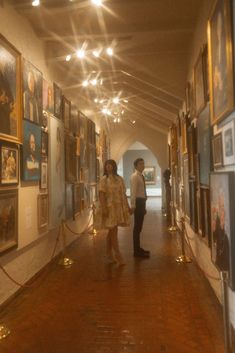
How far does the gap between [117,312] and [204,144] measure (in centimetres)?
235

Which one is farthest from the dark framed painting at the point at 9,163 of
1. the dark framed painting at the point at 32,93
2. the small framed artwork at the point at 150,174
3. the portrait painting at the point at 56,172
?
the small framed artwork at the point at 150,174

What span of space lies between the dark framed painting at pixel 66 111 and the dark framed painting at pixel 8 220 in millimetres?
3046

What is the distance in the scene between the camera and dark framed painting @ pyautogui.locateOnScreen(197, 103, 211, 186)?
4.20 metres

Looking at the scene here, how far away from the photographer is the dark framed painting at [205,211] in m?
4.34

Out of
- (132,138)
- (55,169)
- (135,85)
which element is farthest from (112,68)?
(132,138)

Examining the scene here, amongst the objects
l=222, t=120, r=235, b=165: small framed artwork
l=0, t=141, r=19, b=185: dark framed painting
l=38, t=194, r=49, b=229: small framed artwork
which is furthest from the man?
l=222, t=120, r=235, b=165: small framed artwork

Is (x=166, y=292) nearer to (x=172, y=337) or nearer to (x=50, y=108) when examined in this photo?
(x=172, y=337)

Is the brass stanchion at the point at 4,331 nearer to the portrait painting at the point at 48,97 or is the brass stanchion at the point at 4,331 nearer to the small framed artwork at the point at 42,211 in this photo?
the small framed artwork at the point at 42,211

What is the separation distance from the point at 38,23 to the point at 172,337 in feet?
15.7

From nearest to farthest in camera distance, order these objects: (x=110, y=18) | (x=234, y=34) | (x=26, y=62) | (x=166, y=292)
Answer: (x=234, y=34) < (x=166, y=292) < (x=26, y=62) < (x=110, y=18)

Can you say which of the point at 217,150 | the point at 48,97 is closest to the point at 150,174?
the point at 48,97

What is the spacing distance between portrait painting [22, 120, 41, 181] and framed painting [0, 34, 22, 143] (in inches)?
11.9

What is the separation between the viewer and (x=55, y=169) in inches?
250

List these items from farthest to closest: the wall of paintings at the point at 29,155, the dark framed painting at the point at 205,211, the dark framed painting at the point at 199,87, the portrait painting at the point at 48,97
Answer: the portrait painting at the point at 48,97 < the dark framed painting at the point at 199,87 < the dark framed painting at the point at 205,211 < the wall of paintings at the point at 29,155
